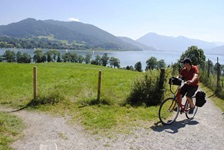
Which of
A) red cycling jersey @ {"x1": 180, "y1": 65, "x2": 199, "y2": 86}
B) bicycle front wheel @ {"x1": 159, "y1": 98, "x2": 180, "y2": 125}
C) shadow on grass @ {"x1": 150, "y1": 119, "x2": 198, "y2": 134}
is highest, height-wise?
red cycling jersey @ {"x1": 180, "y1": 65, "x2": 199, "y2": 86}

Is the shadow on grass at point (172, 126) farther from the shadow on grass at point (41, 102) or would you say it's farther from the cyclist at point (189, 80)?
the shadow on grass at point (41, 102)

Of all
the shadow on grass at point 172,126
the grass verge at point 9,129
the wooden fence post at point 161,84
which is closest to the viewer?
the grass verge at point 9,129

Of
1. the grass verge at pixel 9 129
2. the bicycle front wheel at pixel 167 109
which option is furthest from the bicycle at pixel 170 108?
the grass verge at pixel 9 129

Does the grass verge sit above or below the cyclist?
below

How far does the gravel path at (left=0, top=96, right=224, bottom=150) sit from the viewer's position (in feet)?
18.6

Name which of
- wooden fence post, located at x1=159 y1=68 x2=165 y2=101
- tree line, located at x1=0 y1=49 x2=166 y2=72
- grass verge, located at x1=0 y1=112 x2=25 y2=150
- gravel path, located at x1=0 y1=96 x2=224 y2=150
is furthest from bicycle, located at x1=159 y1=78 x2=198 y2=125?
tree line, located at x1=0 y1=49 x2=166 y2=72

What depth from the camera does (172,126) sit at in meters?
7.19

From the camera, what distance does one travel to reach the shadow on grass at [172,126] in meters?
6.83

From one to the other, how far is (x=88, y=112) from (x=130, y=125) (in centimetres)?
199

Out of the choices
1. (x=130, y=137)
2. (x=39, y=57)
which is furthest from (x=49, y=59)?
(x=130, y=137)

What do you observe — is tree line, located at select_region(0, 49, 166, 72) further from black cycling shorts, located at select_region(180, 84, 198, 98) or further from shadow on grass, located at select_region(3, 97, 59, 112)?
black cycling shorts, located at select_region(180, 84, 198, 98)

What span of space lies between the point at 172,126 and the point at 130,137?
183 cm

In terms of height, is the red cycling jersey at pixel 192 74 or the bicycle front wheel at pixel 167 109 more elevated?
the red cycling jersey at pixel 192 74

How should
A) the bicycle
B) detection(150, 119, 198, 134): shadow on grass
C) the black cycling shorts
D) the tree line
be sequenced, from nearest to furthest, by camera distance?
detection(150, 119, 198, 134): shadow on grass, the bicycle, the black cycling shorts, the tree line
